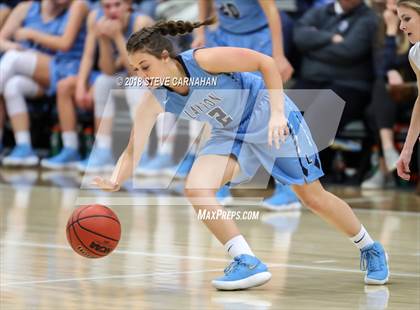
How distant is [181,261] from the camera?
6113mm

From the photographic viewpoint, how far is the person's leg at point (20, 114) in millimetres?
12328

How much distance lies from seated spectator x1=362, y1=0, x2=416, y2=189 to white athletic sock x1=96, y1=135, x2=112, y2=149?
2.86 meters

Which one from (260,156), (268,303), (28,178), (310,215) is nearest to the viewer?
(268,303)

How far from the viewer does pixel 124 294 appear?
195 inches

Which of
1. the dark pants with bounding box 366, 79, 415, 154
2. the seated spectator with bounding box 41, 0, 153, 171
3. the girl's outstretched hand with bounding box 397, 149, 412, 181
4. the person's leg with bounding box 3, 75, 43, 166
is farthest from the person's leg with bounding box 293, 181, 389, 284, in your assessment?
the person's leg with bounding box 3, 75, 43, 166

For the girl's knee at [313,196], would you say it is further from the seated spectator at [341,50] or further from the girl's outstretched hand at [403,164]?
the seated spectator at [341,50]

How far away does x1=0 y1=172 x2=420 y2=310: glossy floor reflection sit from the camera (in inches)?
191

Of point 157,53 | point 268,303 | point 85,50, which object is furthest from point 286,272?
point 85,50

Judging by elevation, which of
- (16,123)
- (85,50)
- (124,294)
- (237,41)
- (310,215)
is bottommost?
(16,123)

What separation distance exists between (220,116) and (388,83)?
16.1 ft

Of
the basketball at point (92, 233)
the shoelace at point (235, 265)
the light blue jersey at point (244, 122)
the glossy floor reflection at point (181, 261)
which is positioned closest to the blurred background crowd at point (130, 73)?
the glossy floor reflection at point (181, 261)

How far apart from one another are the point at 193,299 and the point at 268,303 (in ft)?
1.09

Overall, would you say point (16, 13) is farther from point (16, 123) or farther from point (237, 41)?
point (237, 41)

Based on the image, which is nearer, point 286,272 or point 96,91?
point 286,272
